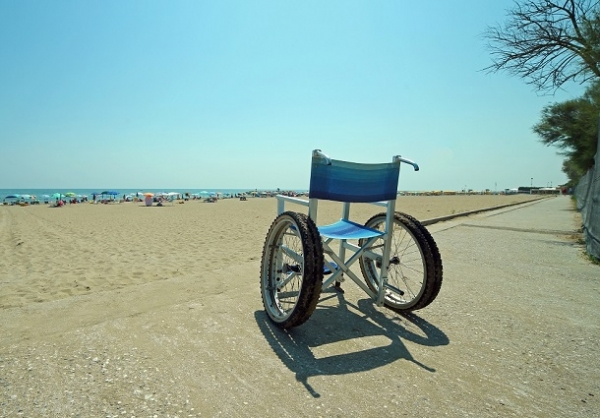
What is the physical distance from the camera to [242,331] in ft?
8.00

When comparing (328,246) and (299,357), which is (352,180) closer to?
(328,246)

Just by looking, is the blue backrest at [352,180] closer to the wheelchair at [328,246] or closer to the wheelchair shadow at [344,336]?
the wheelchair at [328,246]

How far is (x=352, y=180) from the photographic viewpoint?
2.58 metres

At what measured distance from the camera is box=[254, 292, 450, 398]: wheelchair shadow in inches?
78.7

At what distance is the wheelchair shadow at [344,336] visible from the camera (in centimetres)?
200

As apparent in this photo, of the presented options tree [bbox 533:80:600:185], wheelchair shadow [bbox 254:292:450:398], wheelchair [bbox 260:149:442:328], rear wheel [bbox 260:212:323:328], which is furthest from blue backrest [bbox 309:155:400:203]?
tree [bbox 533:80:600:185]

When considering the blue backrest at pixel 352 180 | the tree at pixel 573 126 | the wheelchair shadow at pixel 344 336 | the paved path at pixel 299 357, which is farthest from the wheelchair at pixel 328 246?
the tree at pixel 573 126

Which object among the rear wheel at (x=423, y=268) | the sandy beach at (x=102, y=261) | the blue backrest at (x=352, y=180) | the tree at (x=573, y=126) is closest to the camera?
the blue backrest at (x=352, y=180)

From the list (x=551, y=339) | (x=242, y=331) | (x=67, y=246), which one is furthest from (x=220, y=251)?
(x=551, y=339)

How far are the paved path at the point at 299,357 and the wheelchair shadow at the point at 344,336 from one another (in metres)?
0.01

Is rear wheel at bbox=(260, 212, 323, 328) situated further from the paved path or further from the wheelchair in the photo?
the paved path

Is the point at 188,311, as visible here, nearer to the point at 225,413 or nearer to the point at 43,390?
the point at 43,390

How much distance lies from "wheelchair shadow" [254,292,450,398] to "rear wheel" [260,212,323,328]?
0.45 ft

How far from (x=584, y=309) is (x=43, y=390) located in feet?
13.5
